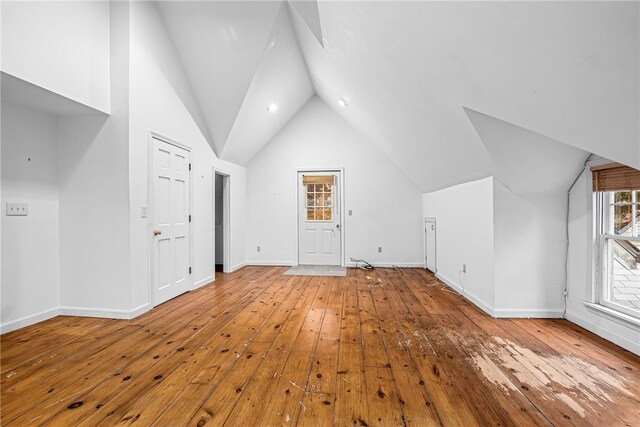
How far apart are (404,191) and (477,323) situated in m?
3.23

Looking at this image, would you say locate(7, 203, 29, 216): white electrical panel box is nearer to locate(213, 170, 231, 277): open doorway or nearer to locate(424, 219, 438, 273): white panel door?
locate(213, 170, 231, 277): open doorway

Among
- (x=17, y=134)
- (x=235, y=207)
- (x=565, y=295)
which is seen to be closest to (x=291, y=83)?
(x=235, y=207)

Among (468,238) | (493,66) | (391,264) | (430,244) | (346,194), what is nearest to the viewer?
(493,66)

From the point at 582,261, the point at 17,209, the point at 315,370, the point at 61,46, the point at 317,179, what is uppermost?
the point at 61,46

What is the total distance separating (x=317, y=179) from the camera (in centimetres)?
584

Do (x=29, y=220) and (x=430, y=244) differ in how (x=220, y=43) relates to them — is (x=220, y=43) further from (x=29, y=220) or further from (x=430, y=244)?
(x=430, y=244)

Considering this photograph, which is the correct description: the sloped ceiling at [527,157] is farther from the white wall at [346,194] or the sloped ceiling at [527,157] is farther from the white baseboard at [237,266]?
the white baseboard at [237,266]

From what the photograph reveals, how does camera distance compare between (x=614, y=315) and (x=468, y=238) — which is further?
(x=468, y=238)

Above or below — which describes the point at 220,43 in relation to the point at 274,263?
above

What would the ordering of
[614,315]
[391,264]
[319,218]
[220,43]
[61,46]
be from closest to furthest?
[614,315], [61,46], [220,43], [391,264], [319,218]

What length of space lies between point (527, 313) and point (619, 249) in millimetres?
961

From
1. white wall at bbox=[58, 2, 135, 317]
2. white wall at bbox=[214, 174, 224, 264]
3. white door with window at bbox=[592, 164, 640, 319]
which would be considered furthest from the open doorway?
white door with window at bbox=[592, 164, 640, 319]

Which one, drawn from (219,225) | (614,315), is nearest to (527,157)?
(614,315)

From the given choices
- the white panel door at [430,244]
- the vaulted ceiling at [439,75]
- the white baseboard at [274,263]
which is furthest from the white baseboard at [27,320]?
the white panel door at [430,244]
